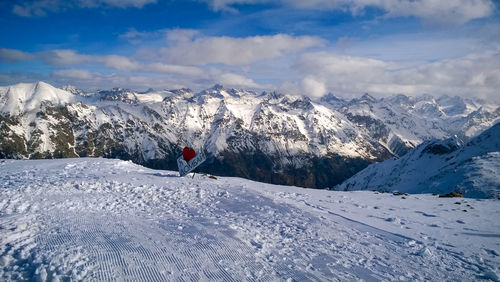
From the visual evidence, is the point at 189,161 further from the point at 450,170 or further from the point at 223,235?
the point at 450,170

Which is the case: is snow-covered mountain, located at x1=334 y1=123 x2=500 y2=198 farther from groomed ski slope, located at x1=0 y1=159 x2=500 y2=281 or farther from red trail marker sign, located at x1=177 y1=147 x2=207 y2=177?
red trail marker sign, located at x1=177 y1=147 x2=207 y2=177

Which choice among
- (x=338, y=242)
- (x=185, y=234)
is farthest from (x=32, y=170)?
(x=338, y=242)

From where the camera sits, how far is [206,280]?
8.66 metres

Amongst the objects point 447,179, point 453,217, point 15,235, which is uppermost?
point 15,235

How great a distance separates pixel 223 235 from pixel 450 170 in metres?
129

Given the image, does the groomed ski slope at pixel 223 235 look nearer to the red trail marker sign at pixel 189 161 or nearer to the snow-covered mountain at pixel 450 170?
the red trail marker sign at pixel 189 161

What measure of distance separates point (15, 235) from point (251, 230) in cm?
954

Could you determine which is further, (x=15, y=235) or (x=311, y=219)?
(x=311, y=219)

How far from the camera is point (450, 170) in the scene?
111 m

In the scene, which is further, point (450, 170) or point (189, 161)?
point (450, 170)

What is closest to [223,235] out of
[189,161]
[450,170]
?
[189,161]

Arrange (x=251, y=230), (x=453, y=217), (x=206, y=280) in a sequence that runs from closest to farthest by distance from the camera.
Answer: (x=206, y=280), (x=251, y=230), (x=453, y=217)

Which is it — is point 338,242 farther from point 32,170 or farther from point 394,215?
point 32,170

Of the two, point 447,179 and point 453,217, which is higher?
point 453,217
